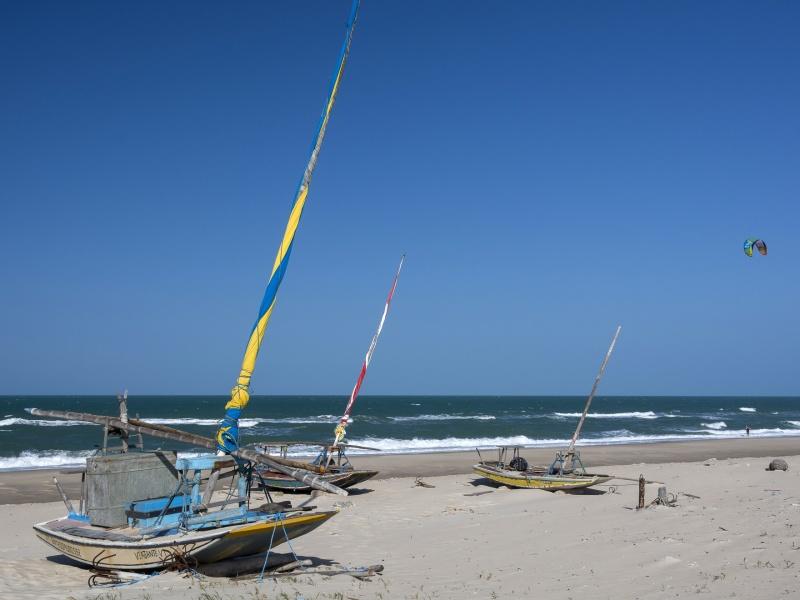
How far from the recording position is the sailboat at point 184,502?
9.73m

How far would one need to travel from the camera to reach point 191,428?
191ft

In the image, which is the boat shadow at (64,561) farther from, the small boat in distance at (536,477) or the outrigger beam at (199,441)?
the small boat in distance at (536,477)

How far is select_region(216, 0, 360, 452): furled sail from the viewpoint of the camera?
31.1 feet

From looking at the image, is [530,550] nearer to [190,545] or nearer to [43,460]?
[190,545]

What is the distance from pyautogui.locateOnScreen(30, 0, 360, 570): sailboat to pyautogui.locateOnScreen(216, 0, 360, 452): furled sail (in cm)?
1

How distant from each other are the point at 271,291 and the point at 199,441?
2.57 metres

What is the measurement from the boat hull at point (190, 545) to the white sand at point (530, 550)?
36cm

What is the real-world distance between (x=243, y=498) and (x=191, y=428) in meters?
50.2

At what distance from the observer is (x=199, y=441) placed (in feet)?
34.1

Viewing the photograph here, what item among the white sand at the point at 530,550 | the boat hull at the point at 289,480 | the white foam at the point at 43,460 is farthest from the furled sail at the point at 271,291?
the white foam at the point at 43,460

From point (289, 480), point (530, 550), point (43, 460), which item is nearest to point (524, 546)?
point (530, 550)

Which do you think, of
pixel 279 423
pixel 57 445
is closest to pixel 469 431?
pixel 279 423

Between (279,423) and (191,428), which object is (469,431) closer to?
(279,423)

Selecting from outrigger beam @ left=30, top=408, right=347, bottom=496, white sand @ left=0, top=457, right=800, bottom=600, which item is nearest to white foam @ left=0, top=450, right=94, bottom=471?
white sand @ left=0, top=457, right=800, bottom=600
